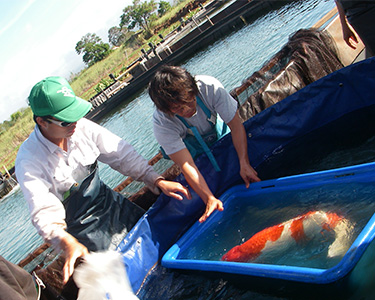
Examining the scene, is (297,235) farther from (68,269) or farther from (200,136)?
(68,269)

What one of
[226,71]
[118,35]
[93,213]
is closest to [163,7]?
[118,35]

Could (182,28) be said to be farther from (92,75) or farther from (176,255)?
(176,255)

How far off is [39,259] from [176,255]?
1.70m

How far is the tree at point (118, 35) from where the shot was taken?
68188 mm

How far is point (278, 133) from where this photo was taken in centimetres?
353

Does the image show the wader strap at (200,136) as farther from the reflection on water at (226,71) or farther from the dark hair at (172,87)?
the reflection on water at (226,71)

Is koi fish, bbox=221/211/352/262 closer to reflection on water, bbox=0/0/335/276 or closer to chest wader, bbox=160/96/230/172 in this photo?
chest wader, bbox=160/96/230/172

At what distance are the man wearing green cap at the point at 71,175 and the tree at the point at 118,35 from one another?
6610 centimetres

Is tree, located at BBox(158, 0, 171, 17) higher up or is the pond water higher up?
tree, located at BBox(158, 0, 171, 17)

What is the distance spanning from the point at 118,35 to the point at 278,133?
264ft

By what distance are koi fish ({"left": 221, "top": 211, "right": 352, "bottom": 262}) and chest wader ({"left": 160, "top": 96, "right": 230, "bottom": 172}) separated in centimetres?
105

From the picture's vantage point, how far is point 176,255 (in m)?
2.84

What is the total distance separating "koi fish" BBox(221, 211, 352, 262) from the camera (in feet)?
6.70

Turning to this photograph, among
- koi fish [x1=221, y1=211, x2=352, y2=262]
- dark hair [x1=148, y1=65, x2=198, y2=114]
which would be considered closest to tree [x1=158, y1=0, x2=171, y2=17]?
dark hair [x1=148, y1=65, x2=198, y2=114]
